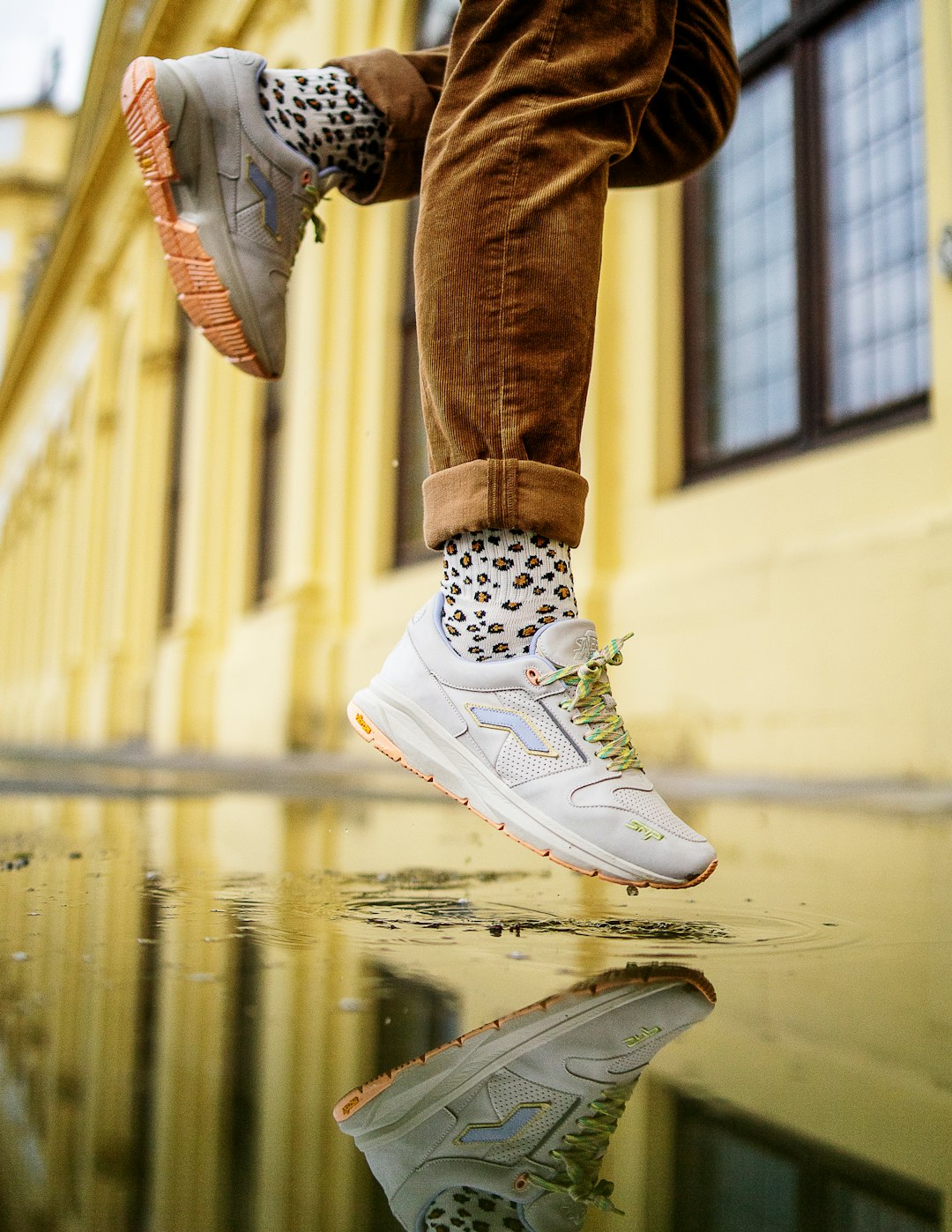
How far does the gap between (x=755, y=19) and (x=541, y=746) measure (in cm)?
386

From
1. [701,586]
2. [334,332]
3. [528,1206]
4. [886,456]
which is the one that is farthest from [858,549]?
[334,332]

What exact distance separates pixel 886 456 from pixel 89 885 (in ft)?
8.89

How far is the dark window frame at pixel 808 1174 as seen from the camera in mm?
361

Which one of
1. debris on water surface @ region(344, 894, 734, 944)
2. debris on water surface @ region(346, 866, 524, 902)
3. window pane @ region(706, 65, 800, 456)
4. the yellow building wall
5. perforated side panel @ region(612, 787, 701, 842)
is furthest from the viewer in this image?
the yellow building wall

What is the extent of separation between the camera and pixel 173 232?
1.22 m

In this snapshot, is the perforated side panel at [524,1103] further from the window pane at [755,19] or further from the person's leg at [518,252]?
the window pane at [755,19]

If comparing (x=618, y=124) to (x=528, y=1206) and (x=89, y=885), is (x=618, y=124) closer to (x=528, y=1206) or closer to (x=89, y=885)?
(x=89, y=885)

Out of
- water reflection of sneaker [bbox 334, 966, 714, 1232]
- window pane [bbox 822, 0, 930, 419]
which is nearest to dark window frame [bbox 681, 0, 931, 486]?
window pane [bbox 822, 0, 930, 419]

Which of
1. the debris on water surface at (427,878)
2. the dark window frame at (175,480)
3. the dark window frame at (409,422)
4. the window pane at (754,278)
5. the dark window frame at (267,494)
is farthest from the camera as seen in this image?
the dark window frame at (175,480)

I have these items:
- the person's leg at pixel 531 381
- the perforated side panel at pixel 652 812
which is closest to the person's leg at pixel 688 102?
the person's leg at pixel 531 381

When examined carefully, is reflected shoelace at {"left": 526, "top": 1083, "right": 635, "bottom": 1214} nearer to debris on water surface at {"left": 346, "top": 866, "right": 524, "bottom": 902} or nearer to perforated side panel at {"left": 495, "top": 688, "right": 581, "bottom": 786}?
perforated side panel at {"left": 495, "top": 688, "right": 581, "bottom": 786}

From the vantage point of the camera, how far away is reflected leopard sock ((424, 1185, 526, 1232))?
1.17ft

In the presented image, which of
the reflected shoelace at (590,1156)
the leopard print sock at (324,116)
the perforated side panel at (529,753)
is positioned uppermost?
the leopard print sock at (324,116)

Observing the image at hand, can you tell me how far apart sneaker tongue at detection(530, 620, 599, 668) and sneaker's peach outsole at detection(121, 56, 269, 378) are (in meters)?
0.45
